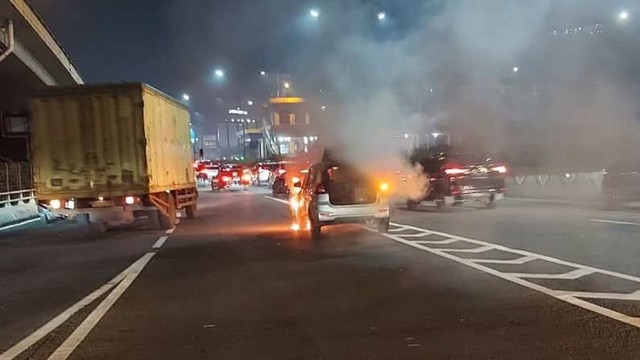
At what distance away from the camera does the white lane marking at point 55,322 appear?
23.0 feet

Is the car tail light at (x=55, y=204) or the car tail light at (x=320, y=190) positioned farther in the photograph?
the car tail light at (x=55, y=204)

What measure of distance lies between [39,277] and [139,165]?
23.0ft

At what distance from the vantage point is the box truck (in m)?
18.6

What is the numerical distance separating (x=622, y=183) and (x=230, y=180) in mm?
33487

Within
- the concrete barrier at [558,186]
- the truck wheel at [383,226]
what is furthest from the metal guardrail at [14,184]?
the concrete barrier at [558,186]

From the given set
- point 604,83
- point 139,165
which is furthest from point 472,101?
point 139,165

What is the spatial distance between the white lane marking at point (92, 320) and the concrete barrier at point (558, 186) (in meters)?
17.3

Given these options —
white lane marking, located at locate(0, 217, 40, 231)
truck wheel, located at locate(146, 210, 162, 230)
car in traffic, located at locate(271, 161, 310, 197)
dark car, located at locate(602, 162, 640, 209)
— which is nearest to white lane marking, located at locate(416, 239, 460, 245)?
car in traffic, located at locate(271, 161, 310, 197)

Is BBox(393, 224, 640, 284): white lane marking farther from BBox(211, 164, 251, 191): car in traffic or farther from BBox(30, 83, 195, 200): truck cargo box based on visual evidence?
BBox(211, 164, 251, 191): car in traffic

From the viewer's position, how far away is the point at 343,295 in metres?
9.15

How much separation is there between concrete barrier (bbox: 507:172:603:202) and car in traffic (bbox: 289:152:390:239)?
11253mm

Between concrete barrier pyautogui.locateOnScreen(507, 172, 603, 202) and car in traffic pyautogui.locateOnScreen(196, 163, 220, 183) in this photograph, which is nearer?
concrete barrier pyautogui.locateOnScreen(507, 172, 603, 202)

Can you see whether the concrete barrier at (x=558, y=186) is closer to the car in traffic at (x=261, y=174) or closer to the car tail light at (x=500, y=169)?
the car tail light at (x=500, y=169)

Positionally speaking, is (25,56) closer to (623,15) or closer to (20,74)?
(20,74)
